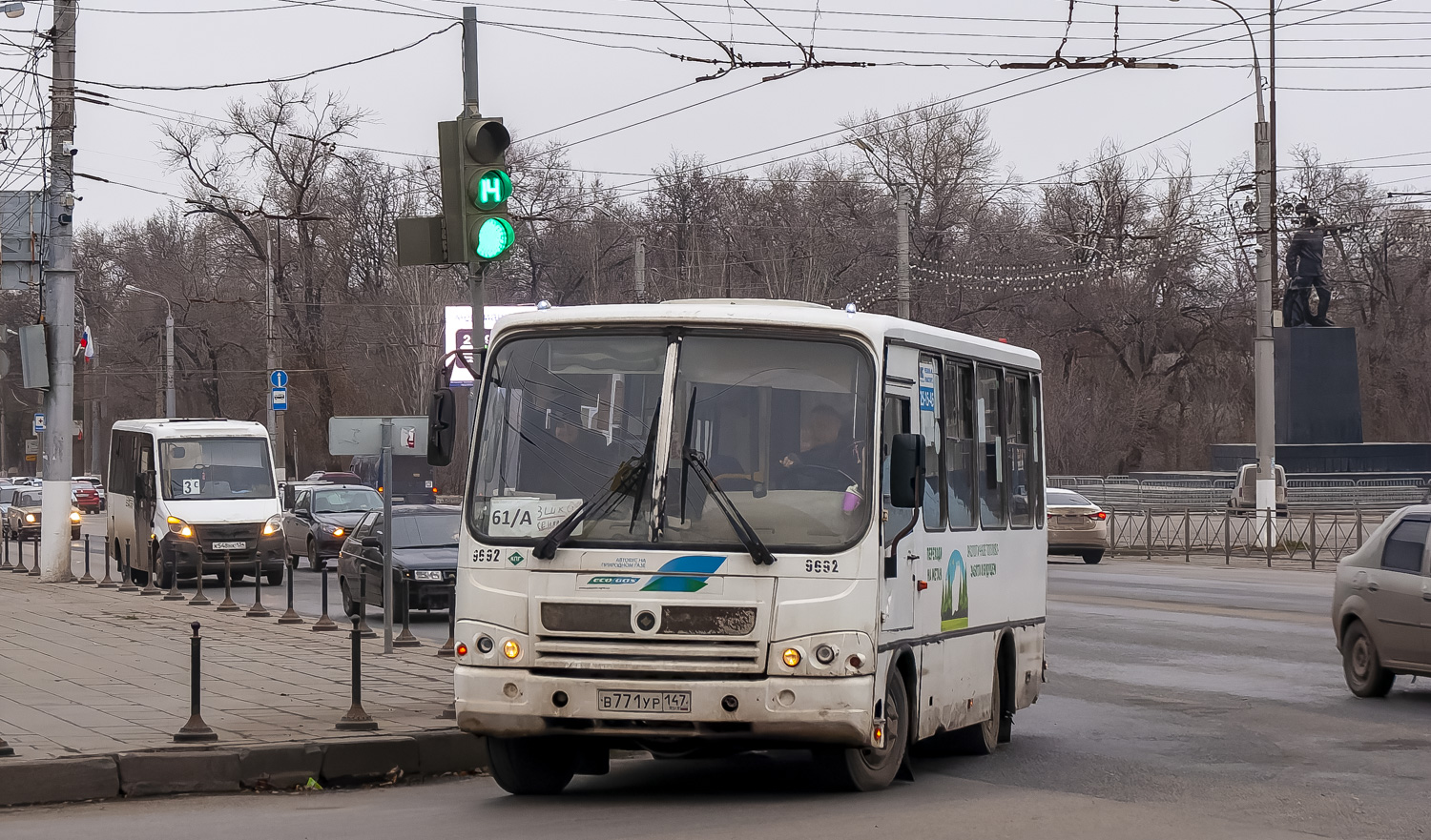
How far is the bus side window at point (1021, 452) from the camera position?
37.9 feet

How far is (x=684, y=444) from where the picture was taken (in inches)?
343

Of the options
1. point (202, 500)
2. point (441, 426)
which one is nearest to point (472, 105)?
point (441, 426)

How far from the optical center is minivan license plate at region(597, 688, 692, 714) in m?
8.29

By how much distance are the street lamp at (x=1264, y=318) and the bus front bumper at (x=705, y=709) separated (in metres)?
26.8

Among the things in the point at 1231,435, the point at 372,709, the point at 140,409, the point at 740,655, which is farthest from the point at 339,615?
the point at 140,409

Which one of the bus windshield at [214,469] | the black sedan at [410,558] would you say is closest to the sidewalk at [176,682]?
the black sedan at [410,558]

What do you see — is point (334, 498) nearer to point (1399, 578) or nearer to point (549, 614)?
point (1399, 578)

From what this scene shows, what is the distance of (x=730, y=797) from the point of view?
9.10m

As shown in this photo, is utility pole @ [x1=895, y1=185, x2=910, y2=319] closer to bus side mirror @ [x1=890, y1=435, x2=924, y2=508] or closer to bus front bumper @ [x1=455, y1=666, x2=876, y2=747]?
bus side mirror @ [x1=890, y1=435, x2=924, y2=508]

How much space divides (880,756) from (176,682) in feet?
21.1

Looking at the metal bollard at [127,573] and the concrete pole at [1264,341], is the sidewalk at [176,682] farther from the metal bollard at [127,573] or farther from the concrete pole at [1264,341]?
the concrete pole at [1264,341]

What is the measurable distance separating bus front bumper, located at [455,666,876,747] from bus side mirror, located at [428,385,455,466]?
1.43 metres

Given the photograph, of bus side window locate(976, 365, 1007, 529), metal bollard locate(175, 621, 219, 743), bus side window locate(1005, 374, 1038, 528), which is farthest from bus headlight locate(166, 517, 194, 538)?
bus side window locate(976, 365, 1007, 529)

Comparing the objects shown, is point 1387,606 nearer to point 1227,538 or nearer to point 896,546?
point 896,546
